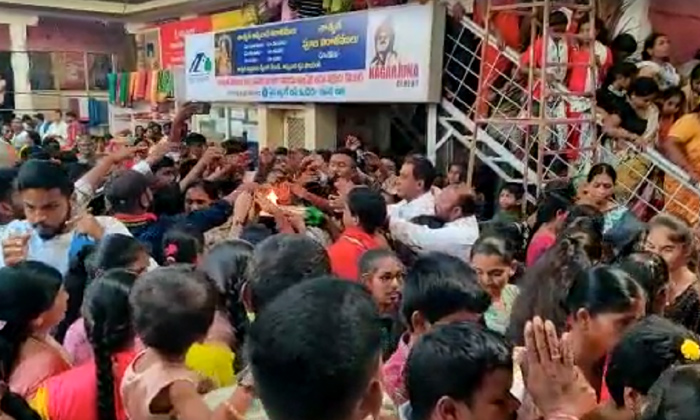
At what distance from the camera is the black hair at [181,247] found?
2561 millimetres

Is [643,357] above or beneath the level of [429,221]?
above

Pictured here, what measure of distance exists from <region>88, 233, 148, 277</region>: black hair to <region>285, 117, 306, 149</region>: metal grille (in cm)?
500

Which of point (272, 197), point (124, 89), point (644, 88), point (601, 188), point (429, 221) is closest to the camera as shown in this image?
point (429, 221)

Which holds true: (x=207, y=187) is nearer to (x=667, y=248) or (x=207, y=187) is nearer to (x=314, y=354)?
(x=667, y=248)

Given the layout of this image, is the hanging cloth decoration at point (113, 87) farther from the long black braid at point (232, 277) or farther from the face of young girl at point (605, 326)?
the face of young girl at point (605, 326)

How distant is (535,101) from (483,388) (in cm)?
408

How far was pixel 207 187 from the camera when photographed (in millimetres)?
4195

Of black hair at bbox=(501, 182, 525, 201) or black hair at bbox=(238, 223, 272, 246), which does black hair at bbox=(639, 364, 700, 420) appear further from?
black hair at bbox=(501, 182, 525, 201)

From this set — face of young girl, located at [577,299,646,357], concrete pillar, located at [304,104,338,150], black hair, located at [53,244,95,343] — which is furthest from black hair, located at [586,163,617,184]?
concrete pillar, located at [304,104,338,150]

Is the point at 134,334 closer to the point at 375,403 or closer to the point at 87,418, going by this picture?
the point at 87,418

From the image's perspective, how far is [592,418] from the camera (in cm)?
128

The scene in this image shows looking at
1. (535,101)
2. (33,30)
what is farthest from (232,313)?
(33,30)

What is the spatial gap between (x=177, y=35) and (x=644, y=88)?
7.98 meters

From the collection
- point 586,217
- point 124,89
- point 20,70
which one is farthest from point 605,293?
point 20,70
